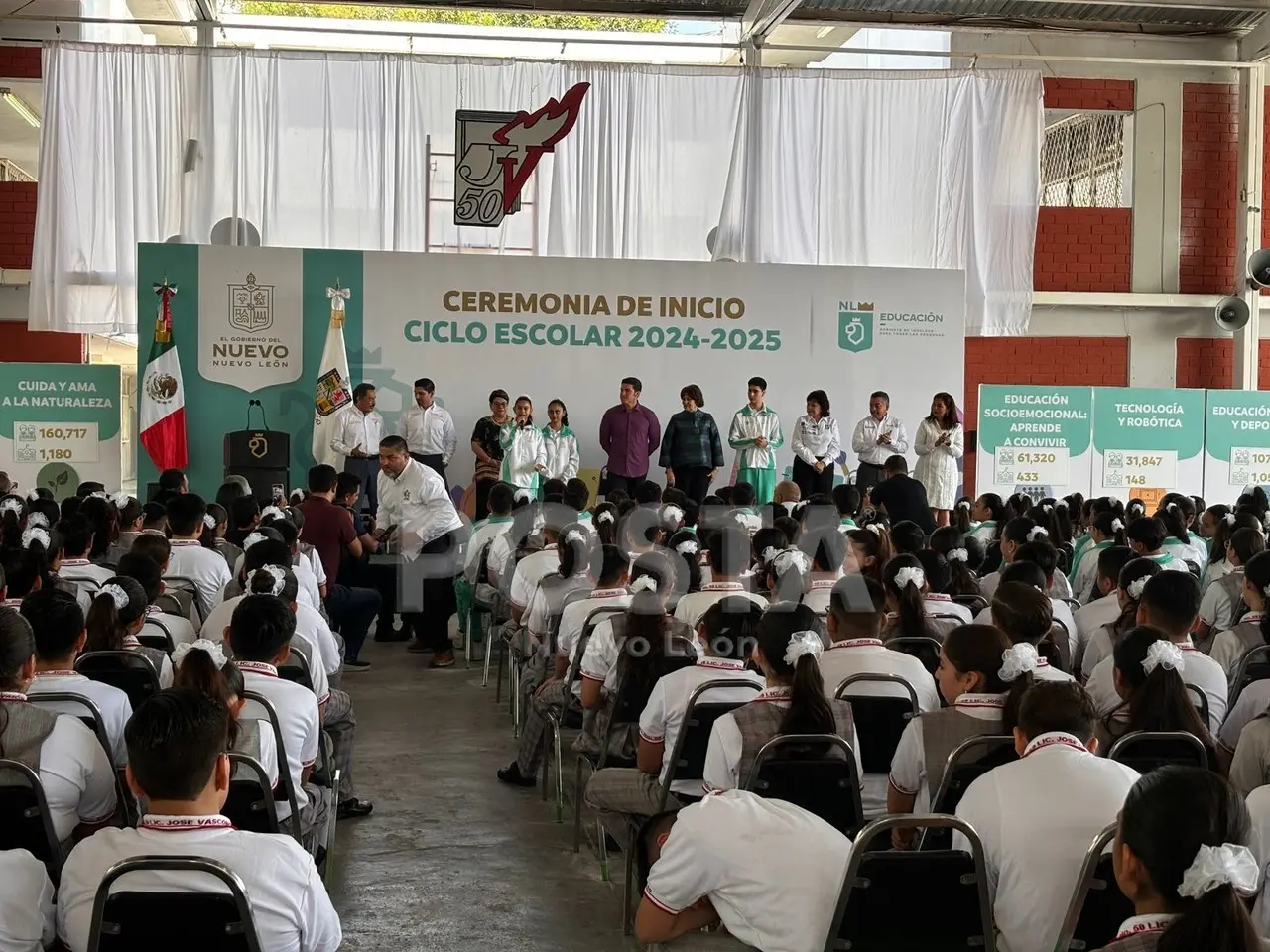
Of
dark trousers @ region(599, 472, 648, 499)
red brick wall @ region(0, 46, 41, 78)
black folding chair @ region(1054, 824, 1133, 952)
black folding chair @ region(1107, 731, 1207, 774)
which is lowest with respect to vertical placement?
black folding chair @ region(1054, 824, 1133, 952)

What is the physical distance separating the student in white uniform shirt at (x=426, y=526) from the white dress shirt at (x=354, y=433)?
10.7 ft

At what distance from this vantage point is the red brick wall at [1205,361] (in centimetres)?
1584

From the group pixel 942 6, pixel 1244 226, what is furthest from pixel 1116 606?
pixel 1244 226

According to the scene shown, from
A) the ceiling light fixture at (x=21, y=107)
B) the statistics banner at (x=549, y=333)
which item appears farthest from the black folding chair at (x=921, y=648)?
the ceiling light fixture at (x=21, y=107)

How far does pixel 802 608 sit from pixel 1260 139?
576 inches

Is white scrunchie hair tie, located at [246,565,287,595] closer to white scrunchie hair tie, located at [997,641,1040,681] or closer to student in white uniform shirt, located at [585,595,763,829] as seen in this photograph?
student in white uniform shirt, located at [585,595,763,829]

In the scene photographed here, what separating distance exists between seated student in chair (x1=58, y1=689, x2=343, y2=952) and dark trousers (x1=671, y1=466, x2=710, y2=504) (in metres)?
9.80

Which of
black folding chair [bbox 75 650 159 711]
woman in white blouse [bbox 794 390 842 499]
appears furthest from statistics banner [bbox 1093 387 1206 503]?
→ black folding chair [bbox 75 650 159 711]

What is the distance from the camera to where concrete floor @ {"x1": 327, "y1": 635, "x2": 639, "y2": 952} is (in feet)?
12.9

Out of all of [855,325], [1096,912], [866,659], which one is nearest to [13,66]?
[855,325]

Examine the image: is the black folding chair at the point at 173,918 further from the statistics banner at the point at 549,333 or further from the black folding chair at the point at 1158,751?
the statistics banner at the point at 549,333

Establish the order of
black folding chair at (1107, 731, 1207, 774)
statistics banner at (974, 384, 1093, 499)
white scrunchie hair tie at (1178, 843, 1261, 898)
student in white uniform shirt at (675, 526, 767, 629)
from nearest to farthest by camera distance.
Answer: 1. white scrunchie hair tie at (1178, 843, 1261, 898)
2. black folding chair at (1107, 731, 1207, 774)
3. student in white uniform shirt at (675, 526, 767, 629)
4. statistics banner at (974, 384, 1093, 499)

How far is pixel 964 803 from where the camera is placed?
2.71 m

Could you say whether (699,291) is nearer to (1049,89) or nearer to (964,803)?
(1049,89)
